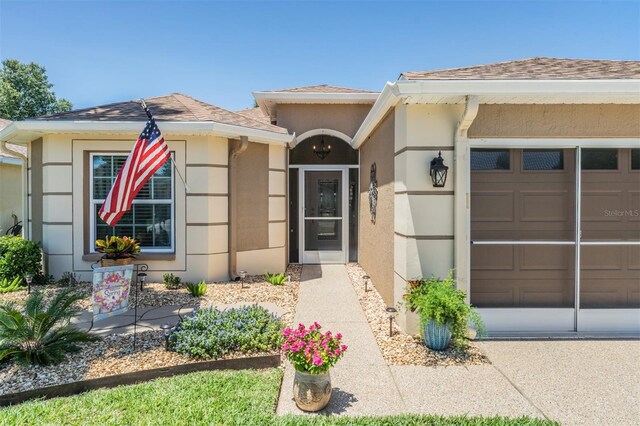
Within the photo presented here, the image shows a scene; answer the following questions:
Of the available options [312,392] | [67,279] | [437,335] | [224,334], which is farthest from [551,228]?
[67,279]

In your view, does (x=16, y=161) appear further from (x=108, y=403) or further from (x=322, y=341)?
(x=322, y=341)

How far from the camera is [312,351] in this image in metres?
2.90

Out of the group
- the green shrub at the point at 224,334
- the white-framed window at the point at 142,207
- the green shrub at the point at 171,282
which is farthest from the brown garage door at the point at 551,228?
the white-framed window at the point at 142,207

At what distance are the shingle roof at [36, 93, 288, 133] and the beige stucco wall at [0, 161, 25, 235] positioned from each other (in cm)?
674

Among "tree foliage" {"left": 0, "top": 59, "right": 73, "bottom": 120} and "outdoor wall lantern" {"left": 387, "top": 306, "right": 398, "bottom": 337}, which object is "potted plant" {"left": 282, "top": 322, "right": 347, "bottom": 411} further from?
"tree foliage" {"left": 0, "top": 59, "right": 73, "bottom": 120}

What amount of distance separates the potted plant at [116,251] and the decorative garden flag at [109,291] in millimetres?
2367

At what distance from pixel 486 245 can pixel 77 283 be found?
7.86 metres

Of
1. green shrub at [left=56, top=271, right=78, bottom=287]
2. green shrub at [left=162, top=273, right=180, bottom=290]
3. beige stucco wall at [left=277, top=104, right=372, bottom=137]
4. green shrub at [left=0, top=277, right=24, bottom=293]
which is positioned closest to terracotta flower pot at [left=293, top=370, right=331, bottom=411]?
green shrub at [left=162, top=273, right=180, bottom=290]

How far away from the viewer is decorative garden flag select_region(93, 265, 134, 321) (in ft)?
12.1

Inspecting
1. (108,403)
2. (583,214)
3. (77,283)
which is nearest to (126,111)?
(77,283)

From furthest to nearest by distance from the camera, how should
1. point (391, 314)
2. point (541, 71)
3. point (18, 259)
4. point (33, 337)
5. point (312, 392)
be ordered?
1. point (18, 259)
2. point (541, 71)
3. point (391, 314)
4. point (33, 337)
5. point (312, 392)

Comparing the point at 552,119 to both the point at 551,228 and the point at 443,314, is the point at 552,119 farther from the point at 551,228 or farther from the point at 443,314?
the point at 443,314

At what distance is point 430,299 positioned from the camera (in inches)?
152

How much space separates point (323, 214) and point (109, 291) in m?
5.96
